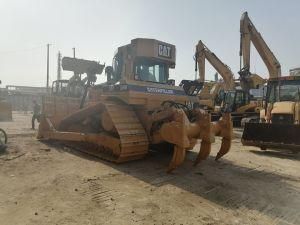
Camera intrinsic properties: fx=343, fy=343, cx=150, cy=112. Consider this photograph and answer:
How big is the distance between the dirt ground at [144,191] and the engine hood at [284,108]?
239cm

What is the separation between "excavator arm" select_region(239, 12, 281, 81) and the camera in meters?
18.8

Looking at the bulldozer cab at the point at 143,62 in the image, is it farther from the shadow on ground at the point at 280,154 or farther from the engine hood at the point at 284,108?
the engine hood at the point at 284,108

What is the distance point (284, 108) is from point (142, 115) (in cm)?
527

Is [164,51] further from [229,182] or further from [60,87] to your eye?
[60,87]

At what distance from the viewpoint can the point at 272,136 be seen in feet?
34.0

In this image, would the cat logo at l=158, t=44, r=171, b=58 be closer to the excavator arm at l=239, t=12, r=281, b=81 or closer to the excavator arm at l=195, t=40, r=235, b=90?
the excavator arm at l=239, t=12, r=281, b=81

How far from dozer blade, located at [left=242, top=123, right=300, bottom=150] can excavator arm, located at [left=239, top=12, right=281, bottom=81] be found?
9.06m

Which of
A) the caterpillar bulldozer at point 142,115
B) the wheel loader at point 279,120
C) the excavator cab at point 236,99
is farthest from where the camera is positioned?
the excavator cab at point 236,99

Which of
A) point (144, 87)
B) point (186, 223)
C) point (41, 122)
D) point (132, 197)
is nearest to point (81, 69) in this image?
point (41, 122)

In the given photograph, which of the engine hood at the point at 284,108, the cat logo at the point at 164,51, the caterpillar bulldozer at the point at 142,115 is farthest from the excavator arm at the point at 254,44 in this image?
the cat logo at the point at 164,51

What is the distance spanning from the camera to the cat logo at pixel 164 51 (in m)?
9.05

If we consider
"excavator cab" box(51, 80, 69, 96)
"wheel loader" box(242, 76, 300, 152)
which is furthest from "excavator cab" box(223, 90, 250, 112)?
"excavator cab" box(51, 80, 69, 96)

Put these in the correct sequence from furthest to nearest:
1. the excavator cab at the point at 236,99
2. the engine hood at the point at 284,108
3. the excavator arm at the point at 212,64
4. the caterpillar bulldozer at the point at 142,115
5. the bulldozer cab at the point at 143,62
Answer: the excavator arm at the point at 212,64 → the excavator cab at the point at 236,99 → the engine hood at the point at 284,108 → the bulldozer cab at the point at 143,62 → the caterpillar bulldozer at the point at 142,115

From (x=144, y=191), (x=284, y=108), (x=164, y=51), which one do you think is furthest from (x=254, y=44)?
(x=144, y=191)
